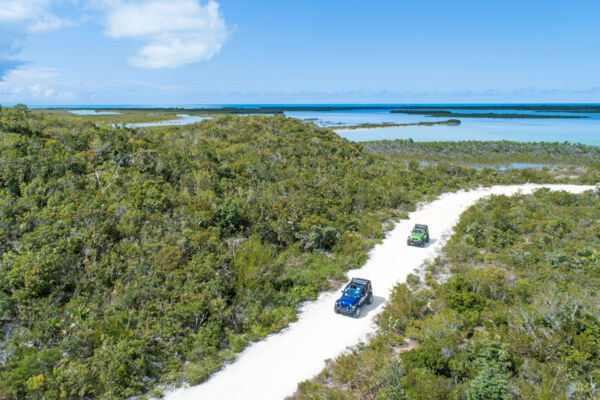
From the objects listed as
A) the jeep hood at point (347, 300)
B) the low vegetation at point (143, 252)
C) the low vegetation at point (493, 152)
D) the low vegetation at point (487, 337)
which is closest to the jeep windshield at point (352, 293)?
the jeep hood at point (347, 300)

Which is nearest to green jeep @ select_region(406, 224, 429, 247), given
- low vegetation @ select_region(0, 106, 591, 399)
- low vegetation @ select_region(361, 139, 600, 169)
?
low vegetation @ select_region(0, 106, 591, 399)

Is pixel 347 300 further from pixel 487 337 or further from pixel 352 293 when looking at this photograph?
pixel 487 337

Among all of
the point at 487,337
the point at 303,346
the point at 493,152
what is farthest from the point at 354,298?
the point at 493,152

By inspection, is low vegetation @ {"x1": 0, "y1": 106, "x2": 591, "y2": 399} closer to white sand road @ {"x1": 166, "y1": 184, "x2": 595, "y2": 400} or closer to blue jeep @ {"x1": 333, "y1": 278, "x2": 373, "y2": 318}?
white sand road @ {"x1": 166, "y1": 184, "x2": 595, "y2": 400}

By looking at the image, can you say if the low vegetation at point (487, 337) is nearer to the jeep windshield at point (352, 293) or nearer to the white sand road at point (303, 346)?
the white sand road at point (303, 346)

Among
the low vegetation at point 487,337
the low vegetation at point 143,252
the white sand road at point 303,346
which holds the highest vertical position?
the low vegetation at point 143,252

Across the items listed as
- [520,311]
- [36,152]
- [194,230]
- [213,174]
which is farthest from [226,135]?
[520,311]

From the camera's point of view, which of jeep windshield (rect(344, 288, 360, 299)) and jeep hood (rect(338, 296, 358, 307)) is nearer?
jeep hood (rect(338, 296, 358, 307))
